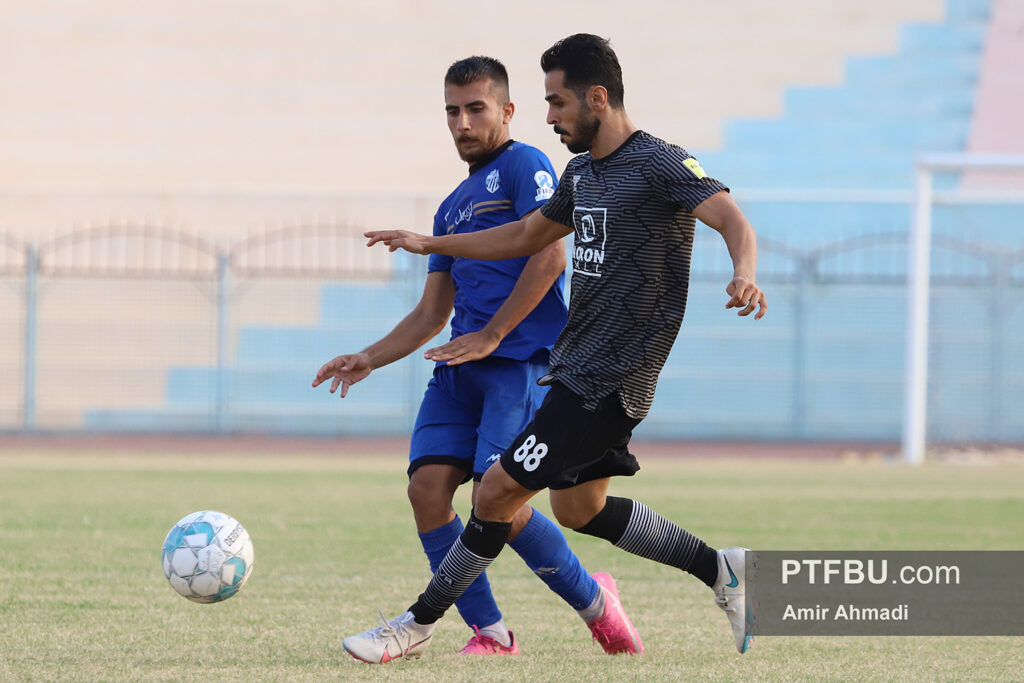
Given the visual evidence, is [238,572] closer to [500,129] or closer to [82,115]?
[500,129]

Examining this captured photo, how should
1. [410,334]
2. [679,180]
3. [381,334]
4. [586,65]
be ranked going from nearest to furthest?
1. [679,180]
2. [586,65]
3. [410,334]
4. [381,334]

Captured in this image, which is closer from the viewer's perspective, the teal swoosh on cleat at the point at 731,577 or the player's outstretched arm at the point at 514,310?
Answer: the teal swoosh on cleat at the point at 731,577

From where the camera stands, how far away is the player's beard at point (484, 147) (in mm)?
4660

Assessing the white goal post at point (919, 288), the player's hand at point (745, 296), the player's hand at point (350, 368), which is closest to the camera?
the player's hand at point (745, 296)

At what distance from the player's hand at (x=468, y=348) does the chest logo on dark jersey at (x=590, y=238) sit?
433mm

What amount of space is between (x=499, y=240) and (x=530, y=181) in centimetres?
31

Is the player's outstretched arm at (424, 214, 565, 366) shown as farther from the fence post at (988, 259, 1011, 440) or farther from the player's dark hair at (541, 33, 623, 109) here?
the fence post at (988, 259, 1011, 440)

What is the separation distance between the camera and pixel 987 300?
18484 mm

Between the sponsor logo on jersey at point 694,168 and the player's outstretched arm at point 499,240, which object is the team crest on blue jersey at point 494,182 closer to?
the player's outstretched arm at point 499,240

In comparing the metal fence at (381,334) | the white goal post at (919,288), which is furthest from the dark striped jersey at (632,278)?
the metal fence at (381,334)

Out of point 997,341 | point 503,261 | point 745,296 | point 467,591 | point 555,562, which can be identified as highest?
point 503,261

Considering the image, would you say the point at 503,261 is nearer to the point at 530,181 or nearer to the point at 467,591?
the point at 530,181

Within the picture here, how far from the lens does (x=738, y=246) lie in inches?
146

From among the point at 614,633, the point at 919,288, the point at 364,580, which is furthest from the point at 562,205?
the point at 919,288
